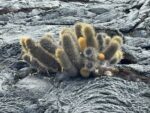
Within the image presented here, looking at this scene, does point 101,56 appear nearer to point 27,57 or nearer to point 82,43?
point 82,43

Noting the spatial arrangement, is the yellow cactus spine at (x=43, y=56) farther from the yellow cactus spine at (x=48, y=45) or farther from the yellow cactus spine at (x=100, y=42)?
the yellow cactus spine at (x=100, y=42)

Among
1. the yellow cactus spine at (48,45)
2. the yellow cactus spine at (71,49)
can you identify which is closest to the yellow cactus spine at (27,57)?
the yellow cactus spine at (48,45)

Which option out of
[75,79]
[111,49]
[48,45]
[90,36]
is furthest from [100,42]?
[48,45]

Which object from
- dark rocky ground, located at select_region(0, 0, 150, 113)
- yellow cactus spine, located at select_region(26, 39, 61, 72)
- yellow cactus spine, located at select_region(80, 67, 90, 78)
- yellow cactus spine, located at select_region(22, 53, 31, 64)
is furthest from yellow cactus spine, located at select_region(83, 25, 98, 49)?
yellow cactus spine, located at select_region(22, 53, 31, 64)

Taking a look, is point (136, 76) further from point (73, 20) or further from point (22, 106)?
point (73, 20)

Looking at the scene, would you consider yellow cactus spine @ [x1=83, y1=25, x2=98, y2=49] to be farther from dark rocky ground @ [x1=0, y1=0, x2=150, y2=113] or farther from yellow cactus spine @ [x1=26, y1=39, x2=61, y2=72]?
yellow cactus spine @ [x1=26, y1=39, x2=61, y2=72]

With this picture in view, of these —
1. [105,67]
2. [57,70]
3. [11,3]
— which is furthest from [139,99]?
[11,3]
